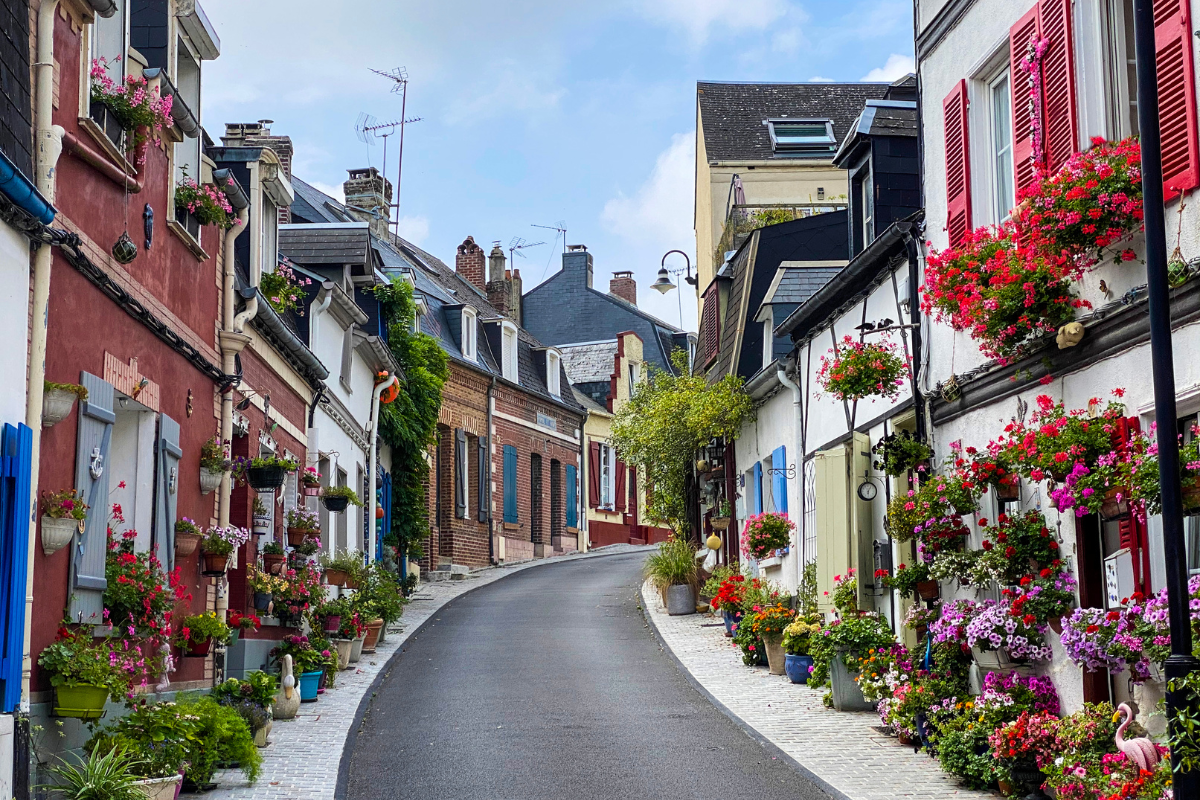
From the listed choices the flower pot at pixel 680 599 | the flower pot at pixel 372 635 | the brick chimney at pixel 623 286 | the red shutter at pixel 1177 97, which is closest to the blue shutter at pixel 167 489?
the flower pot at pixel 372 635

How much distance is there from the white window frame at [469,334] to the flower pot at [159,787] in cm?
2294

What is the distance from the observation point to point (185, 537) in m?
10.1

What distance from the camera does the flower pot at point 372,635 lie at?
1625 centimetres

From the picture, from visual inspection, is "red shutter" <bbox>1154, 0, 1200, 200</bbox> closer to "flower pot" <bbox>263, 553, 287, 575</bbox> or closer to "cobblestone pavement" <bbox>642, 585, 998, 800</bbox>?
"cobblestone pavement" <bbox>642, 585, 998, 800</bbox>

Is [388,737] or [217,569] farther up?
[217,569]

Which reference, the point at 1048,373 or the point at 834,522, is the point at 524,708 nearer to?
the point at 834,522

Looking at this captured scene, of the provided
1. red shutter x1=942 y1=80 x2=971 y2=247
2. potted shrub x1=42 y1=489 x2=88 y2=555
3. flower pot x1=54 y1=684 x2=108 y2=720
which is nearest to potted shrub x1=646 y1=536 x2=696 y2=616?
red shutter x1=942 y1=80 x2=971 y2=247

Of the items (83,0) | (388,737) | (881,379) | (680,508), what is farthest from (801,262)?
(83,0)

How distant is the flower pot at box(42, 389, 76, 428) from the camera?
24.0 ft

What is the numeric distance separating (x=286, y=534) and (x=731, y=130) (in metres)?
17.1

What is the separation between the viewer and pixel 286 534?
14.0 m

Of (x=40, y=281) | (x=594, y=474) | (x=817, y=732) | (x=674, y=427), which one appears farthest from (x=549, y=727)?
(x=594, y=474)

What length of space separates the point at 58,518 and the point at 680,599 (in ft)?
45.5

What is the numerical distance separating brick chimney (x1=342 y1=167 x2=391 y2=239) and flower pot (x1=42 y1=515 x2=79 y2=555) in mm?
24957
